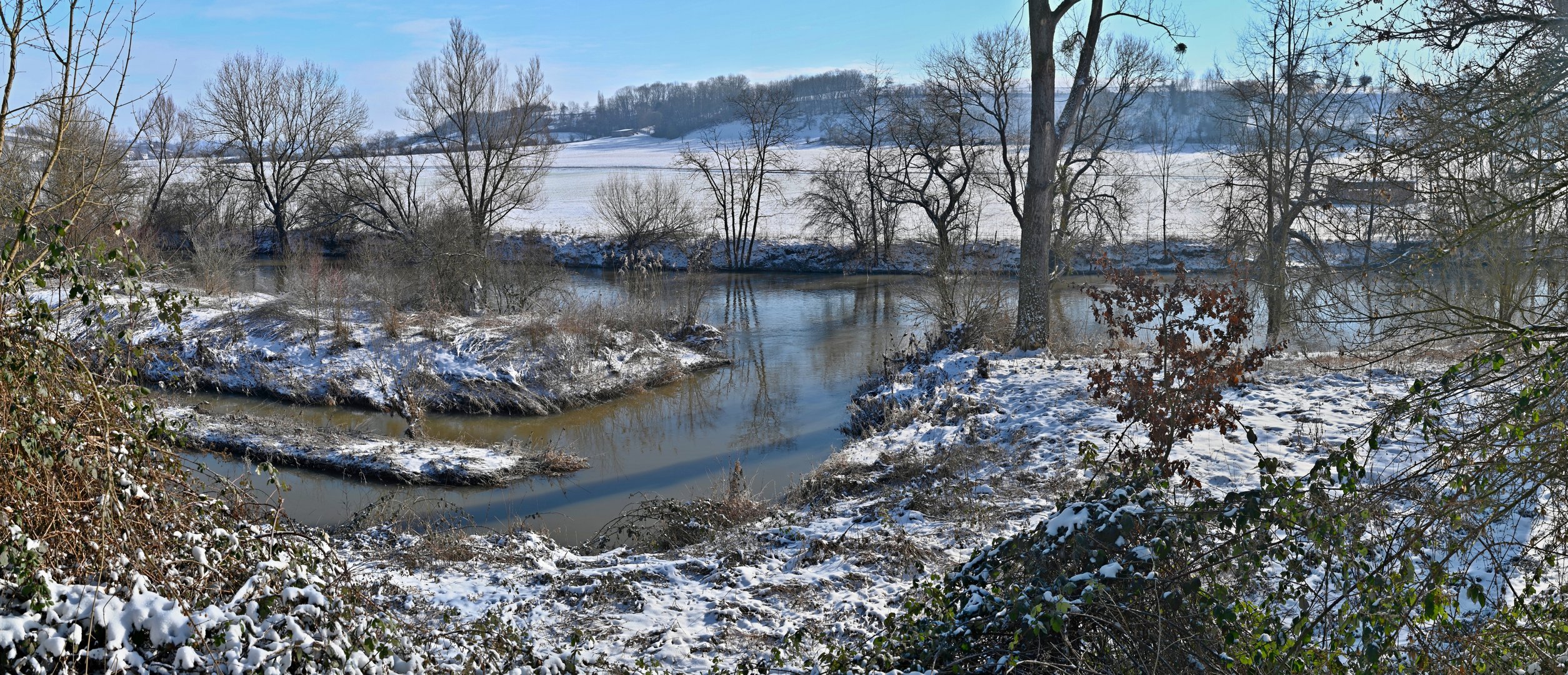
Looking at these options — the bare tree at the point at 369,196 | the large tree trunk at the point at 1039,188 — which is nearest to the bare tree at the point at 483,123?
the bare tree at the point at 369,196

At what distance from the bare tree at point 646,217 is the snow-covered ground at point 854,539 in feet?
74.9

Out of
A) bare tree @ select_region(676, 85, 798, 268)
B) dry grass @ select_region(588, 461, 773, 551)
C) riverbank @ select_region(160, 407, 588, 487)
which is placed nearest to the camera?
dry grass @ select_region(588, 461, 773, 551)

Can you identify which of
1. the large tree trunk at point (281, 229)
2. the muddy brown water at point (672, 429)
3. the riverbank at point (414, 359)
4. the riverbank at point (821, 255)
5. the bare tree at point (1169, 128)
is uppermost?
the bare tree at point (1169, 128)

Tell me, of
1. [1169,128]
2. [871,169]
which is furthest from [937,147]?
[1169,128]

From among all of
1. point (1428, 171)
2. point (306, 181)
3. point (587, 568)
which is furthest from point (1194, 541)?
point (306, 181)

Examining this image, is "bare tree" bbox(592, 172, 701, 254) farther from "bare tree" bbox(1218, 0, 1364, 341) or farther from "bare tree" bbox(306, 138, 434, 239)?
"bare tree" bbox(1218, 0, 1364, 341)

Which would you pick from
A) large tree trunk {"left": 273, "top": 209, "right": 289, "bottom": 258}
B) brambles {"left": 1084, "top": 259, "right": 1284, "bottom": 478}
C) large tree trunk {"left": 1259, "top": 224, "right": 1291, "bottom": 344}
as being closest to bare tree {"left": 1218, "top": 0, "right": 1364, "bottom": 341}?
large tree trunk {"left": 1259, "top": 224, "right": 1291, "bottom": 344}

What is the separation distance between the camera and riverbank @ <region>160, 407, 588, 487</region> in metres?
12.2

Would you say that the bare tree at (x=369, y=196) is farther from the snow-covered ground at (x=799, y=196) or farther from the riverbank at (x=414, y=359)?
the riverbank at (x=414, y=359)

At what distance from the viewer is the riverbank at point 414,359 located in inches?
643

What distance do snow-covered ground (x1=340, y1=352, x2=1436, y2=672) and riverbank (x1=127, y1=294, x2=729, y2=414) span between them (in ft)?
23.2

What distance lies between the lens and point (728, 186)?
4238 cm

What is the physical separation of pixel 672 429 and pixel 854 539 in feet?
25.0

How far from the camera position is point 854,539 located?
7.73 meters
